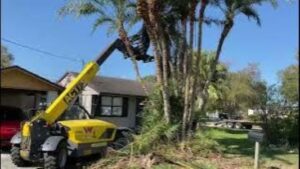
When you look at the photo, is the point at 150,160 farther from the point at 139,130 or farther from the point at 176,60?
the point at 176,60

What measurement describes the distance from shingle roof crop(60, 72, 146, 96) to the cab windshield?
638 inches

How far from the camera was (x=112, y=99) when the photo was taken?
35125 mm

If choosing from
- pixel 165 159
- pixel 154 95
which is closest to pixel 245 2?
pixel 154 95

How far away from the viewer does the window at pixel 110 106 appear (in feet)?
111

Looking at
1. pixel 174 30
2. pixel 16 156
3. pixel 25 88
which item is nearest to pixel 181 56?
pixel 174 30

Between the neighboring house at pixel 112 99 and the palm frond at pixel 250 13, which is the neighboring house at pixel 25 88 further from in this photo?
the palm frond at pixel 250 13

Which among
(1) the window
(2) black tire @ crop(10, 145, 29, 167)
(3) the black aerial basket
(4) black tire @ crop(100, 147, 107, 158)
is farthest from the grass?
(1) the window

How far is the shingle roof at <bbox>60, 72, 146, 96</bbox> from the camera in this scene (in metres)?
34.2

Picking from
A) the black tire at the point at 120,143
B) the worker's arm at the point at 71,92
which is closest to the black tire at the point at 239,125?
the black tire at the point at 120,143

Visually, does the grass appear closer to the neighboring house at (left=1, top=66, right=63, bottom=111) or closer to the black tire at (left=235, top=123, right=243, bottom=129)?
the neighboring house at (left=1, top=66, right=63, bottom=111)

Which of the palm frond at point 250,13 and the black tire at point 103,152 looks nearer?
the black tire at point 103,152

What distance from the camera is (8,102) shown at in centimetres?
2406

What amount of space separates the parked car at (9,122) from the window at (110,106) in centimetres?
1353

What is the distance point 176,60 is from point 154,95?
209 centimetres
